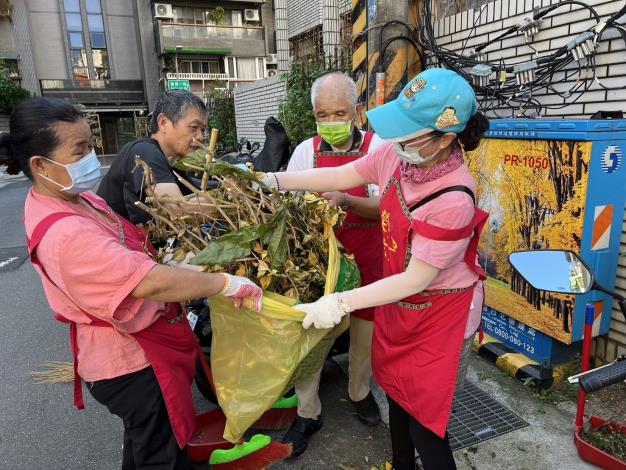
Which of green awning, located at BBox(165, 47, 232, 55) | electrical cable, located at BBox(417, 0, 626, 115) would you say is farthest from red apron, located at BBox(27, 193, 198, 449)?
green awning, located at BBox(165, 47, 232, 55)

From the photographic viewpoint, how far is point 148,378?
1771mm

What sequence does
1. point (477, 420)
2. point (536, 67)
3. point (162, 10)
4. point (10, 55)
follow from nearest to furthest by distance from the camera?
point (477, 420) < point (536, 67) < point (10, 55) < point (162, 10)

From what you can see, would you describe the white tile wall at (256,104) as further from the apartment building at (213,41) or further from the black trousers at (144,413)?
the apartment building at (213,41)

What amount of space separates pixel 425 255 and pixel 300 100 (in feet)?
22.0

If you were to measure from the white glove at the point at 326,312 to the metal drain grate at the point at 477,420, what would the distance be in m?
1.34

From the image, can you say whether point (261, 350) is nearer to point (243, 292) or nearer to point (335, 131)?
point (243, 292)

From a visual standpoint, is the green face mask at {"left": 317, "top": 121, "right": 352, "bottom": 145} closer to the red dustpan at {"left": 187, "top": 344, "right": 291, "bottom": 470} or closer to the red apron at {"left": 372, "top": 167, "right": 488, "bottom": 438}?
the red apron at {"left": 372, "top": 167, "right": 488, "bottom": 438}

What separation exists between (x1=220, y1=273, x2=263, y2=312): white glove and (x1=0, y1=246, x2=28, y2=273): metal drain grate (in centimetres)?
601

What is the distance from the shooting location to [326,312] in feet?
5.41

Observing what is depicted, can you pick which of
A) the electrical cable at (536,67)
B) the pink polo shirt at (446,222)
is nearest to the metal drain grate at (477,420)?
the pink polo shirt at (446,222)

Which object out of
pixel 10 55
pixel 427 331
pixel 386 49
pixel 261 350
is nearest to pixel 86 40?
pixel 10 55

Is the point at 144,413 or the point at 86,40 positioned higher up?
the point at 86,40

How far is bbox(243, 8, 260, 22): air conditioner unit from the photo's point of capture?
3200 cm

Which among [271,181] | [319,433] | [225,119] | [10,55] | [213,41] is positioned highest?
[213,41]
